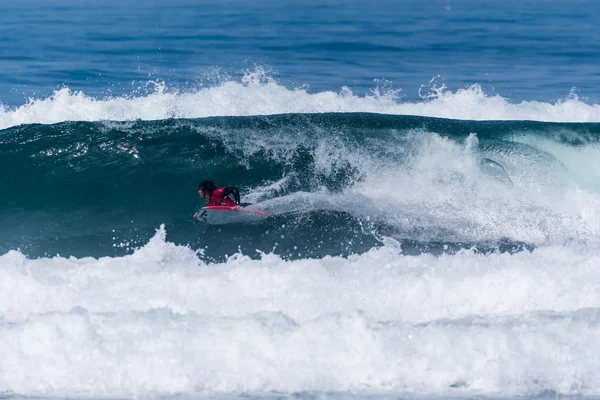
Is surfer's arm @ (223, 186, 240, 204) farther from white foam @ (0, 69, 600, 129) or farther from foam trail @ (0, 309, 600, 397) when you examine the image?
white foam @ (0, 69, 600, 129)

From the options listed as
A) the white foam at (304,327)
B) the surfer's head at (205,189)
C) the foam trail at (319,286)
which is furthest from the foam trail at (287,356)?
the surfer's head at (205,189)

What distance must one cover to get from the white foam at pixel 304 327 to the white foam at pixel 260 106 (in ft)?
24.7

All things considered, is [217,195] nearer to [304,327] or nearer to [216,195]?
[216,195]

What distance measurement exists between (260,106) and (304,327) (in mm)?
9839

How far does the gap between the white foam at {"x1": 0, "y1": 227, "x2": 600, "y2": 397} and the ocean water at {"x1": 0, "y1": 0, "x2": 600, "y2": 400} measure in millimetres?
19

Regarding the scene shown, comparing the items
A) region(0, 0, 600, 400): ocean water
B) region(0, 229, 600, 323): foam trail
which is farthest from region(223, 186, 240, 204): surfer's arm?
region(0, 229, 600, 323): foam trail

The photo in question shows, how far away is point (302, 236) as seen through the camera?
9078 mm

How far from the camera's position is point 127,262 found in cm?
760

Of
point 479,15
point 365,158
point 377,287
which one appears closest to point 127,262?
point 377,287

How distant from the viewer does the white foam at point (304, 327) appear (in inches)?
212

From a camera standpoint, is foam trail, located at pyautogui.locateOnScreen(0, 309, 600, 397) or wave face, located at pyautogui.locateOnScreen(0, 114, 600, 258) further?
wave face, located at pyautogui.locateOnScreen(0, 114, 600, 258)

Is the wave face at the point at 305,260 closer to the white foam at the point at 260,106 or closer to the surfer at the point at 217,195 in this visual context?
the surfer at the point at 217,195

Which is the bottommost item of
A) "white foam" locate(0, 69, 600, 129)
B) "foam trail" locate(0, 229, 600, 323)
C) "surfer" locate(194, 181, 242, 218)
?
"foam trail" locate(0, 229, 600, 323)

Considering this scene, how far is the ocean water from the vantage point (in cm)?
548
